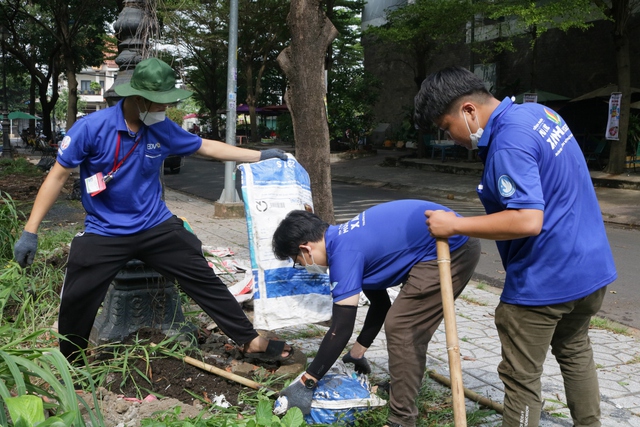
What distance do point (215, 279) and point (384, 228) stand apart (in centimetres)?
124

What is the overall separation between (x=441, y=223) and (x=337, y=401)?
107cm

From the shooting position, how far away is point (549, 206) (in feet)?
8.53

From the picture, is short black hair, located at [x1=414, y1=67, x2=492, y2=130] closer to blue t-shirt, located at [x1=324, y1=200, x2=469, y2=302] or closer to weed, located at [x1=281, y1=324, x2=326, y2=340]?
blue t-shirt, located at [x1=324, y1=200, x2=469, y2=302]

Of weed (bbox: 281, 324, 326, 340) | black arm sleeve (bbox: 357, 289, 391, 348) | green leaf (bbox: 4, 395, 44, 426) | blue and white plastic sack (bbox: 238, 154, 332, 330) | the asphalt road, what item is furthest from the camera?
the asphalt road

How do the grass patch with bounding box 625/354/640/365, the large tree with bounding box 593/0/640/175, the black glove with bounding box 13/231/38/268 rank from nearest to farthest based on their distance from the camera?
1. the black glove with bounding box 13/231/38/268
2. the grass patch with bounding box 625/354/640/365
3. the large tree with bounding box 593/0/640/175

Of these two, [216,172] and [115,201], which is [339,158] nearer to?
[216,172]

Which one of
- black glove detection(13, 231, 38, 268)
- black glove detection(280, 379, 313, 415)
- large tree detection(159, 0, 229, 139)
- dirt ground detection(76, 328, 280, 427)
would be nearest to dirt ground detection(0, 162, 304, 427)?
dirt ground detection(76, 328, 280, 427)

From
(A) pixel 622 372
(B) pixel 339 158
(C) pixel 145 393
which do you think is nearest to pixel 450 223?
(C) pixel 145 393

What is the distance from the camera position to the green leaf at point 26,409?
2.03 m

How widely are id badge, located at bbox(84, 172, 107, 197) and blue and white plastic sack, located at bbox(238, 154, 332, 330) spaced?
0.88 metres

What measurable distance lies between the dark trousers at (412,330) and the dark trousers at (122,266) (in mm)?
1133

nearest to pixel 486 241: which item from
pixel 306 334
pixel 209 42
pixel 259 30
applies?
pixel 306 334

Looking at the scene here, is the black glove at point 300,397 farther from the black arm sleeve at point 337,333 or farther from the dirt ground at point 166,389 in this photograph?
the dirt ground at point 166,389

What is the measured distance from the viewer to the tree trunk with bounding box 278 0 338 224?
509 cm
